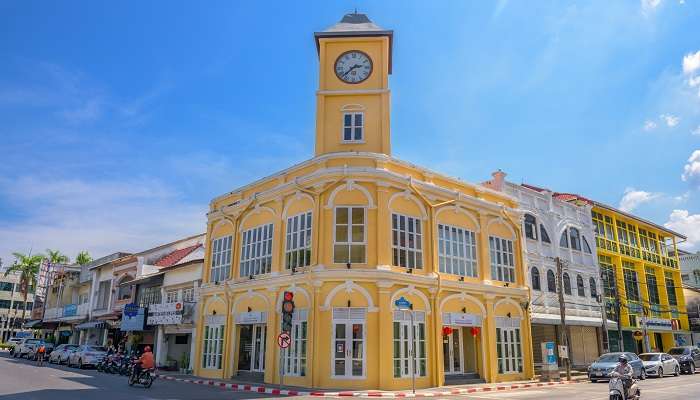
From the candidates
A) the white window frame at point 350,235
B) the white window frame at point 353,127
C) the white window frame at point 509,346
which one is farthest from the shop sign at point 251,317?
the white window frame at point 509,346

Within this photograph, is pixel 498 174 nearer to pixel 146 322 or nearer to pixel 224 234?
pixel 224 234

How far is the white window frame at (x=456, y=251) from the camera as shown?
72.9ft

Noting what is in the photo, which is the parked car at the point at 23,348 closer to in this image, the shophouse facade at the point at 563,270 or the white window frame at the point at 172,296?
the white window frame at the point at 172,296

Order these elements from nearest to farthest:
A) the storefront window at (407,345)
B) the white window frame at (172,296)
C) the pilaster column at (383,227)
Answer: the storefront window at (407,345) → the pilaster column at (383,227) → the white window frame at (172,296)

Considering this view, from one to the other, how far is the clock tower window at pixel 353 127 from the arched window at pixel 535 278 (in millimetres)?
14263

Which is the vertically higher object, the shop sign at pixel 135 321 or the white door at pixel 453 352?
the shop sign at pixel 135 321

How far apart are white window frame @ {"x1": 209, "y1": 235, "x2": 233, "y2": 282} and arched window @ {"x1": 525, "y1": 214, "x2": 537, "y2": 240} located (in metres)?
17.5

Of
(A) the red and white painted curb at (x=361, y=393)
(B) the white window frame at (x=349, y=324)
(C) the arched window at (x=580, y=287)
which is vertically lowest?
(A) the red and white painted curb at (x=361, y=393)

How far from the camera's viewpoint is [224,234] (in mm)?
26219

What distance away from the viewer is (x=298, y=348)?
1964 centimetres

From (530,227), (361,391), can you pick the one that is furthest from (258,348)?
(530,227)

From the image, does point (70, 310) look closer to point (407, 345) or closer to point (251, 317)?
point (251, 317)

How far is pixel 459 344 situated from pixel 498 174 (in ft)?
36.3

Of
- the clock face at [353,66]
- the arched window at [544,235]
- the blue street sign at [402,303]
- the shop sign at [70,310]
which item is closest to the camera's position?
the blue street sign at [402,303]
